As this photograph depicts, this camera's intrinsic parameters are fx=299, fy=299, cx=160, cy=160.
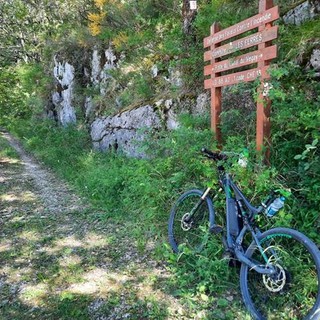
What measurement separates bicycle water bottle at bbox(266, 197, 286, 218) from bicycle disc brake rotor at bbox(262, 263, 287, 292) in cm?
52

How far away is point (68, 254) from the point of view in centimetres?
433

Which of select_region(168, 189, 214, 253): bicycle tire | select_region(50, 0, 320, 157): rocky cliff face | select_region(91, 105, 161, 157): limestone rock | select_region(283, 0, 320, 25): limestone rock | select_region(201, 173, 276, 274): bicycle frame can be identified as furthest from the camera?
select_region(91, 105, 161, 157): limestone rock

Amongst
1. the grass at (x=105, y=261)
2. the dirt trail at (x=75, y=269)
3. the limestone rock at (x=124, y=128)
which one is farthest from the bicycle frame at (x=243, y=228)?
the limestone rock at (x=124, y=128)

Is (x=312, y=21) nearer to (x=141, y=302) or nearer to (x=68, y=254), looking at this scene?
(x=141, y=302)

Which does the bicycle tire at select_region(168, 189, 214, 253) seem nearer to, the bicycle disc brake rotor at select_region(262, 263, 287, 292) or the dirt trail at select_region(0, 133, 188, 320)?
the dirt trail at select_region(0, 133, 188, 320)

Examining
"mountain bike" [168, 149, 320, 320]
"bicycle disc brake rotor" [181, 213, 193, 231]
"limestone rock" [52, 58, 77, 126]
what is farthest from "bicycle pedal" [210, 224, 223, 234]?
"limestone rock" [52, 58, 77, 126]

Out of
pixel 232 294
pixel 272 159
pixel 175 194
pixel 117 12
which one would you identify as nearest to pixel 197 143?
pixel 175 194

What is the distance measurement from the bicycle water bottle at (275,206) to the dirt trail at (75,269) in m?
1.29

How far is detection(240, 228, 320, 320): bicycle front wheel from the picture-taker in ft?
9.00

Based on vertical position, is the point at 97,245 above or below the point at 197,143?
below

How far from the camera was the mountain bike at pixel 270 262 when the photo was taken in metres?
2.74

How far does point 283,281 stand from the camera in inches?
107

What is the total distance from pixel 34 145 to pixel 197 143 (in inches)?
461

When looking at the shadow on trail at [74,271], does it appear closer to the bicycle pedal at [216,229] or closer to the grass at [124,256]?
the grass at [124,256]
